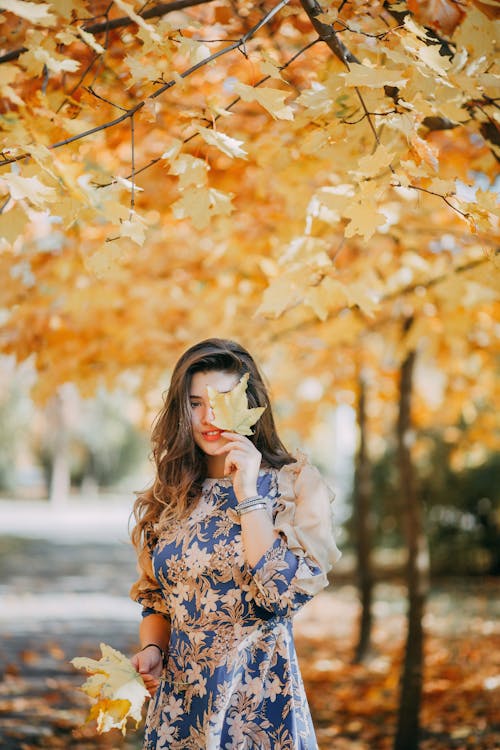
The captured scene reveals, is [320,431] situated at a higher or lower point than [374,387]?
lower

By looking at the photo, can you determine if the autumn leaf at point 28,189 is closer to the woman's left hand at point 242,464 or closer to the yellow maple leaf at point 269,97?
the yellow maple leaf at point 269,97

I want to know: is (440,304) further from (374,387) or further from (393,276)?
(374,387)

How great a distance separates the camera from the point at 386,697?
5.89 m

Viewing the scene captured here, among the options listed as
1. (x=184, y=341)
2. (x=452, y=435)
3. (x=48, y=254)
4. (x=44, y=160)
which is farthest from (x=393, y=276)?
(x=452, y=435)

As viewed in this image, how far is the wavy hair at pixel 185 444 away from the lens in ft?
7.86

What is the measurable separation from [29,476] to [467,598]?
3476cm

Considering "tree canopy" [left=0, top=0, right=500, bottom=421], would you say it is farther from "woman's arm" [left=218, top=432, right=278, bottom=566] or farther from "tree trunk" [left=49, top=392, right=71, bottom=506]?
"tree trunk" [left=49, top=392, right=71, bottom=506]

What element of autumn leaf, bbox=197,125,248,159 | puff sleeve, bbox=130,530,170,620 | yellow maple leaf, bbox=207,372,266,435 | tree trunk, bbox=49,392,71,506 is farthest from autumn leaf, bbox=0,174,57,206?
tree trunk, bbox=49,392,71,506

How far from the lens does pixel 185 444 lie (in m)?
2.42

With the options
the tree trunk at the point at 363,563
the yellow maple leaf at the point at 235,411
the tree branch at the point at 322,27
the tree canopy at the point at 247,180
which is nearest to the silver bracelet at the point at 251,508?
the yellow maple leaf at the point at 235,411

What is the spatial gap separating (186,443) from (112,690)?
0.74 metres

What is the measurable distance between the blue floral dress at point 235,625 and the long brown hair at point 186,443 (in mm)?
105

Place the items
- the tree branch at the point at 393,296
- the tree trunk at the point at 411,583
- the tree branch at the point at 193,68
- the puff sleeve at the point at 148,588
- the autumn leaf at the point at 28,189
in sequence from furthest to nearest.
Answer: the tree trunk at the point at 411,583
the tree branch at the point at 393,296
the puff sleeve at the point at 148,588
the tree branch at the point at 193,68
the autumn leaf at the point at 28,189

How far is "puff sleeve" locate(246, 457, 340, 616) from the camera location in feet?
6.63
